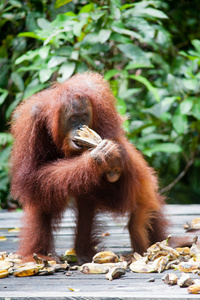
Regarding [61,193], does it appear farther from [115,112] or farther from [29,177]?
[115,112]

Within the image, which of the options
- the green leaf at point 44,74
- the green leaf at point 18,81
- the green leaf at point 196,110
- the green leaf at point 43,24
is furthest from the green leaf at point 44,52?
the green leaf at point 196,110

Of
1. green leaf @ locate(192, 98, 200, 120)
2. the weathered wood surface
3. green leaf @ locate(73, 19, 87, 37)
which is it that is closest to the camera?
the weathered wood surface

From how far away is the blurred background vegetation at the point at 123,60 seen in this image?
156 inches

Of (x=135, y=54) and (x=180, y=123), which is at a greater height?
(x=135, y=54)

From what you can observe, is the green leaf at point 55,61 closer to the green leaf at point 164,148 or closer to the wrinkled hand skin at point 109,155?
the green leaf at point 164,148

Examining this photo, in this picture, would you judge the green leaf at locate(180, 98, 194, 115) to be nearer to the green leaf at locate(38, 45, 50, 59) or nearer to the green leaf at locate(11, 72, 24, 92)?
the green leaf at locate(38, 45, 50, 59)

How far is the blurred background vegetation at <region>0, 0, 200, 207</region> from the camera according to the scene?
3963 millimetres

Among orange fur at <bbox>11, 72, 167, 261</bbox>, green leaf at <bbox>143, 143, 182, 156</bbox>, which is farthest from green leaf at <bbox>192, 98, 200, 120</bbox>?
orange fur at <bbox>11, 72, 167, 261</bbox>

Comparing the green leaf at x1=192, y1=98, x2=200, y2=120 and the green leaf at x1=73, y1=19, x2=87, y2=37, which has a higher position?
the green leaf at x1=73, y1=19, x2=87, y2=37

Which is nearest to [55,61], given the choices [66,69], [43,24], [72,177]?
[66,69]

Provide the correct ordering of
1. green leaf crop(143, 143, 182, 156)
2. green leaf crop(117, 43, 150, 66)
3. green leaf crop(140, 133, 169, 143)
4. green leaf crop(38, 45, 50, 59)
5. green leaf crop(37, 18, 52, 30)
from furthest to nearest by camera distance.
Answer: green leaf crop(140, 133, 169, 143) < green leaf crop(143, 143, 182, 156) < green leaf crop(37, 18, 52, 30) < green leaf crop(117, 43, 150, 66) < green leaf crop(38, 45, 50, 59)

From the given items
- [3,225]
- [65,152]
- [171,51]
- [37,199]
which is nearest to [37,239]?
[37,199]

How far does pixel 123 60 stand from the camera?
15.4 ft

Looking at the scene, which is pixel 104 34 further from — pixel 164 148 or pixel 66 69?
pixel 164 148
